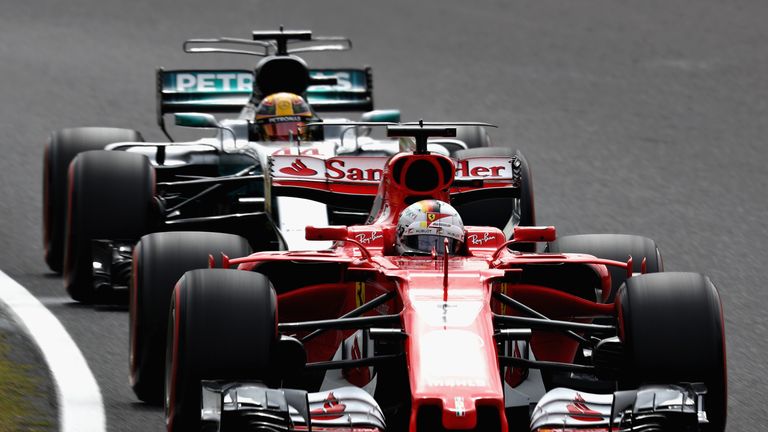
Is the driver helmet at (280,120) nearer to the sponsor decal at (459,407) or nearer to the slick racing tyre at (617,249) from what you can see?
the slick racing tyre at (617,249)

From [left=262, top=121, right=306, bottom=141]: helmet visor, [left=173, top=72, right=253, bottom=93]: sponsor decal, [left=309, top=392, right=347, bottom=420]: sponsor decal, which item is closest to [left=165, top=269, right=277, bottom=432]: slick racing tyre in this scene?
[left=309, top=392, right=347, bottom=420]: sponsor decal

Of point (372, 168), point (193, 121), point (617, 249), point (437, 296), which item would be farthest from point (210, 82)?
point (437, 296)

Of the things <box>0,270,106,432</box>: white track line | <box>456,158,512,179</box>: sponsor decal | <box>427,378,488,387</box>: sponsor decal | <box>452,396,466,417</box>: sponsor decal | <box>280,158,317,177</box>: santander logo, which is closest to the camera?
<box>452,396,466,417</box>: sponsor decal

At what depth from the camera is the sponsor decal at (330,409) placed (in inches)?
292

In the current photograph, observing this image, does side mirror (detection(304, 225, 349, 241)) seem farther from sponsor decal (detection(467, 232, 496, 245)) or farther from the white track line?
the white track line

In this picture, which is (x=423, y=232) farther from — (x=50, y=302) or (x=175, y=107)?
(x=175, y=107)

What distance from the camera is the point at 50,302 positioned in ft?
39.2

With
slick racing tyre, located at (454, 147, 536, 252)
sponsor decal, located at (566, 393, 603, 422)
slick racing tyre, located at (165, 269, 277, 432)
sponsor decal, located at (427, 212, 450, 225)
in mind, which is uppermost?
slick racing tyre, located at (454, 147, 536, 252)

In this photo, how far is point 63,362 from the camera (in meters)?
10.1

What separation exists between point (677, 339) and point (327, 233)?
1964 millimetres

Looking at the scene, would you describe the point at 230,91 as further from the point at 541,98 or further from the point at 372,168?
the point at 541,98

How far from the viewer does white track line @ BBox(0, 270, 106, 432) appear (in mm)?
8906

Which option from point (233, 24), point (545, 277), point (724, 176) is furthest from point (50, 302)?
point (233, 24)

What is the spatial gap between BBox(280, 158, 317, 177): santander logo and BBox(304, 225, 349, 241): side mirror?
4.84ft
